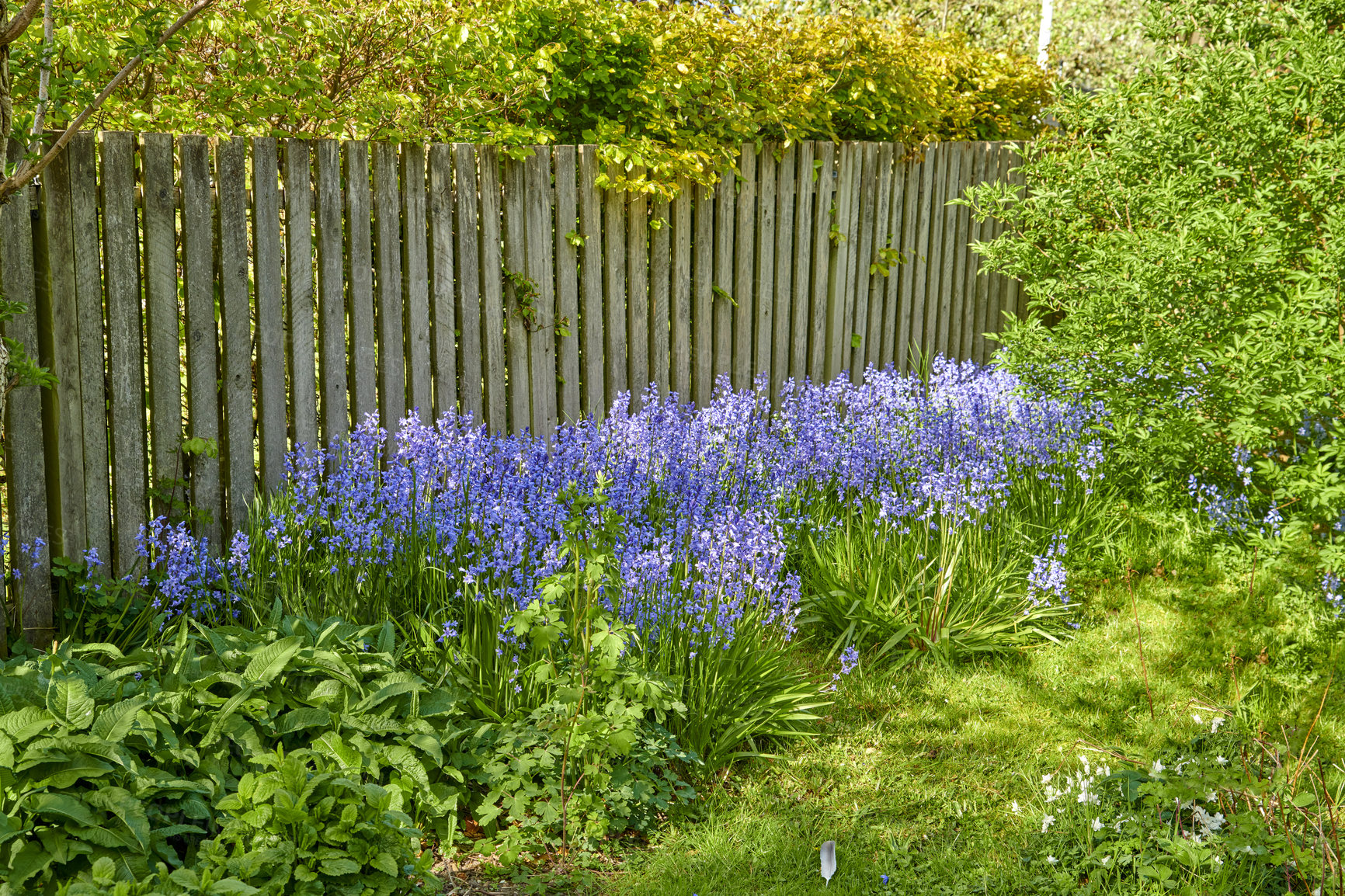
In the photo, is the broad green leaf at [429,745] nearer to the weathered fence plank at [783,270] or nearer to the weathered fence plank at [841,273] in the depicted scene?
the weathered fence plank at [783,270]

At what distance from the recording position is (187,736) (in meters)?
2.76

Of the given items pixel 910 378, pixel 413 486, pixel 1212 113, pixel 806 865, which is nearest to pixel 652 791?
pixel 806 865

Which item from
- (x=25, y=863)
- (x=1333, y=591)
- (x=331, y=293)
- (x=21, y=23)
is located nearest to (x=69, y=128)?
(x=21, y=23)

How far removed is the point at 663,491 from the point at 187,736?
2188mm

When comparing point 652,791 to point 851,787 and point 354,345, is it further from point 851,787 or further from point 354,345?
point 354,345

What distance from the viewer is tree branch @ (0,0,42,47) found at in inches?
118

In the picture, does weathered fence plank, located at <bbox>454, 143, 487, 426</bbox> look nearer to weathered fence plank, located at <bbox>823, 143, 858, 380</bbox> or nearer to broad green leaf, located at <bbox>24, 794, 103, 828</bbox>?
weathered fence plank, located at <bbox>823, 143, 858, 380</bbox>

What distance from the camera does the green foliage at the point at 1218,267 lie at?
174 inches

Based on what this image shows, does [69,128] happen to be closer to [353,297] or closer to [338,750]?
[353,297]

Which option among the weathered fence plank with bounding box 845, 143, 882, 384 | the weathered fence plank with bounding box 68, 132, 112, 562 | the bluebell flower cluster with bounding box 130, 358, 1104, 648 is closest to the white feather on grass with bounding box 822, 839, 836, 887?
the bluebell flower cluster with bounding box 130, 358, 1104, 648

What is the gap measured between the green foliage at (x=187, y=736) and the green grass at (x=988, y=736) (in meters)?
0.69

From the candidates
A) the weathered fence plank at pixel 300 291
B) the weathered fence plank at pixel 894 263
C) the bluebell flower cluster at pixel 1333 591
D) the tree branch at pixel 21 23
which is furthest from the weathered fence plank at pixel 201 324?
the bluebell flower cluster at pixel 1333 591

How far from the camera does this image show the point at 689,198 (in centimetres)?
574

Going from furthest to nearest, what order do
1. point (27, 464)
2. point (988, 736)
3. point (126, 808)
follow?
point (988, 736) < point (27, 464) < point (126, 808)
